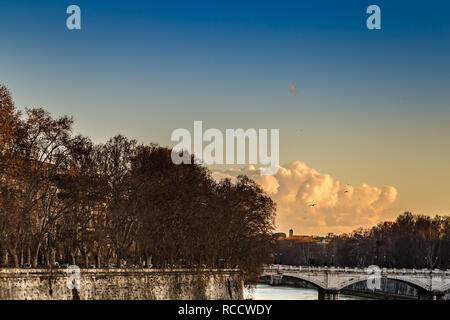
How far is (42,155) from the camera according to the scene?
67250 millimetres

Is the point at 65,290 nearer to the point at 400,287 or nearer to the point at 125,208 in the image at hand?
the point at 125,208

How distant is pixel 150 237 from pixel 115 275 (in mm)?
13415

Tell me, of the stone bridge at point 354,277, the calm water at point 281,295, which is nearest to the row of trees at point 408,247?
the stone bridge at point 354,277

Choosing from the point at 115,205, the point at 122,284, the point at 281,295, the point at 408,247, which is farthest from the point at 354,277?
the point at 122,284

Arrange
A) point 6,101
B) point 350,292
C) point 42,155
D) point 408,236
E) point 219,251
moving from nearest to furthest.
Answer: point 6,101 < point 42,155 < point 219,251 < point 350,292 < point 408,236

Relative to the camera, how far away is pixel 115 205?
78.6m

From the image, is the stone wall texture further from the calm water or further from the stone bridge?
the stone bridge

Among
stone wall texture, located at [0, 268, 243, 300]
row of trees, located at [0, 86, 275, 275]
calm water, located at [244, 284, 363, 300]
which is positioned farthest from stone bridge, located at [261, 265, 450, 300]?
stone wall texture, located at [0, 268, 243, 300]

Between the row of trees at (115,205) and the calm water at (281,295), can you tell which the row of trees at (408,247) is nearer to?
the calm water at (281,295)

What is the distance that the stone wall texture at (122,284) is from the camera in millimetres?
57375

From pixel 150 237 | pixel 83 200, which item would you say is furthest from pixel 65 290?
pixel 150 237

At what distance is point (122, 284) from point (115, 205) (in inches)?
416

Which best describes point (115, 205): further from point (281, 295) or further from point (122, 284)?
point (281, 295)

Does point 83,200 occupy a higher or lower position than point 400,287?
higher
